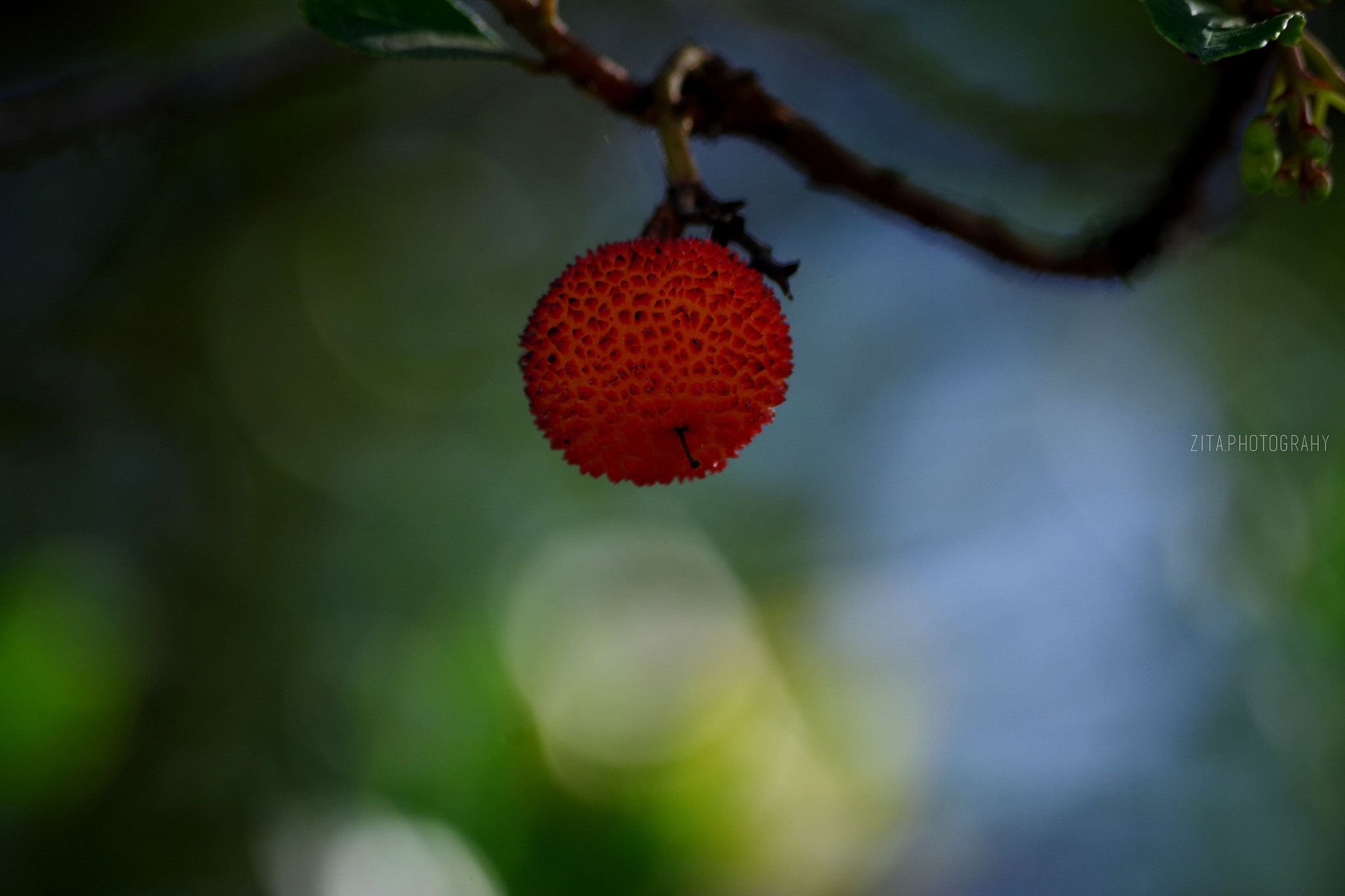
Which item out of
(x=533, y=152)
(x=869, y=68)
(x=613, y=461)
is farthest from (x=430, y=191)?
(x=613, y=461)

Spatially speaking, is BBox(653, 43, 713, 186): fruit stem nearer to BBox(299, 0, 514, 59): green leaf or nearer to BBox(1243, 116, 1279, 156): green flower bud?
BBox(299, 0, 514, 59): green leaf

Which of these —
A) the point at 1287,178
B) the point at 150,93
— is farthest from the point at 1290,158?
the point at 150,93

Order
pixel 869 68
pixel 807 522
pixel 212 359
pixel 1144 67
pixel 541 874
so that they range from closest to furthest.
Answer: pixel 541 874
pixel 869 68
pixel 1144 67
pixel 212 359
pixel 807 522

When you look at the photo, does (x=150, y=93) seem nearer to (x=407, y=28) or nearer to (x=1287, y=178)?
(x=407, y=28)

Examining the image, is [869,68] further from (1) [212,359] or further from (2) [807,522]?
(1) [212,359]

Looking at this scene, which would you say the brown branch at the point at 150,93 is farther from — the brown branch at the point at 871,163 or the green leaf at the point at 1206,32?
the green leaf at the point at 1206,32

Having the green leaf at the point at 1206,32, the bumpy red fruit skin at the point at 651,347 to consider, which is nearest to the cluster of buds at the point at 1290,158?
the green leaf at the point at 1206,32
